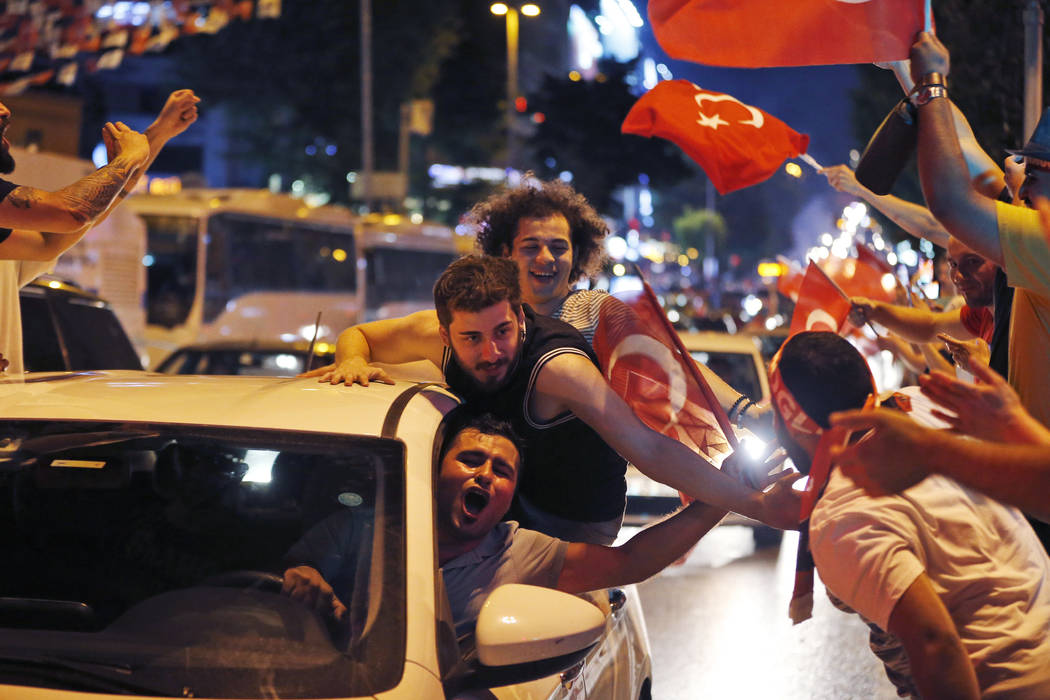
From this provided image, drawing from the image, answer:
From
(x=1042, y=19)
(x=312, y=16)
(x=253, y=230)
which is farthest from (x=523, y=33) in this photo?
(x=1042, y=19)

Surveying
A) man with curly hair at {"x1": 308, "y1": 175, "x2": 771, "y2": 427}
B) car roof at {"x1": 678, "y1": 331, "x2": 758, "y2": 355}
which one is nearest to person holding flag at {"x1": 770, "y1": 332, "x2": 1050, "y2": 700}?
man with curly hair at {"x1": 308, "y1": 175, "x2": 771, "y2": 427}

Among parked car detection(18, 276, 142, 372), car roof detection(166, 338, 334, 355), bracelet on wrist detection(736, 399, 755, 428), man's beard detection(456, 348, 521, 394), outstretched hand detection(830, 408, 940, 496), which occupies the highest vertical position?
outstretched hand detection(830, 408, 940, 496)

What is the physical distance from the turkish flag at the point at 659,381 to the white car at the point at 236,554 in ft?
2.03

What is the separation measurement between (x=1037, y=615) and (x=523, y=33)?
73970 millimetres

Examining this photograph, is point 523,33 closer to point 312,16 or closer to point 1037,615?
point 312,16

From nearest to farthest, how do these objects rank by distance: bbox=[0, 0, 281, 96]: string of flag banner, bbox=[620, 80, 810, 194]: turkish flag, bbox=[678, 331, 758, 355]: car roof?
bbox=[620, 80, 810, 194]: turkish flag < bbox=[678, 331, 758, 355]: car roof < bbox=[0, 0, 281, 96]: string of flag banner

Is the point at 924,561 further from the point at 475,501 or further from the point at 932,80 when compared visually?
the point at 932,80

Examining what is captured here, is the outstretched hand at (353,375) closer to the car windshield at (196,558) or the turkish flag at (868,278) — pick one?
the car windshield at (196,558)

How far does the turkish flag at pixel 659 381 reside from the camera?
3.50 m

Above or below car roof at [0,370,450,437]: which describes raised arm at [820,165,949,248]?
above

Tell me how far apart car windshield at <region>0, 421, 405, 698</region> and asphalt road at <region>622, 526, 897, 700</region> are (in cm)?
358

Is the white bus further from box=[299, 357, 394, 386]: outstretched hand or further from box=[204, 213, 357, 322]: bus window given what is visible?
box=[299, 357, 394, 386]: outstretched hand

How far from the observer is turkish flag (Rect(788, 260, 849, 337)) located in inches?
191

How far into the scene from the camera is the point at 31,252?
4.18 meters
